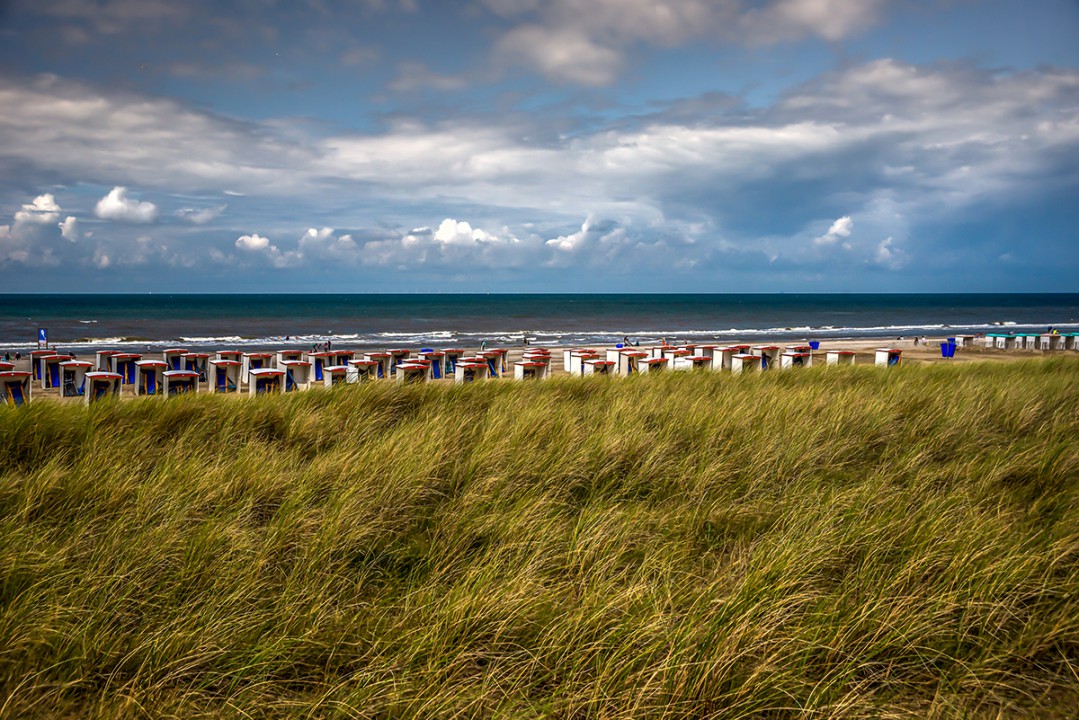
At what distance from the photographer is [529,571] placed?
2.90m

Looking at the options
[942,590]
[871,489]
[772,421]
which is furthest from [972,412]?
[942,590]

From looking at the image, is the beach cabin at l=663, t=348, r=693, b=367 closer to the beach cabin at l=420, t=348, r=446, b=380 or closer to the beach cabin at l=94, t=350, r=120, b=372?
the beach cabin at l=420, t=348, r=446, b=380

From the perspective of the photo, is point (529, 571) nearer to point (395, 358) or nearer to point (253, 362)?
point (253, 362)

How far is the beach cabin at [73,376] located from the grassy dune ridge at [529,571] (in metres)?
8.12

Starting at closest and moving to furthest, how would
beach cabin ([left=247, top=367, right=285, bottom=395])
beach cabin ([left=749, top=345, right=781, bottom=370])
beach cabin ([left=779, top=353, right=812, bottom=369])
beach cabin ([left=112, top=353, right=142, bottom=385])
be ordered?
beach cabin ([left=247, top=367, right=285, bottom=395]) < beach cabin ([left=112, top=353, right=142, bottom=385]) < beach cabin ([left=779, top=353, right=812, bottom=369]) < beach cabin ([left=749, top=345, right=781, bottom=370])

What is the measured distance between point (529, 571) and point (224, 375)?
11.9 m

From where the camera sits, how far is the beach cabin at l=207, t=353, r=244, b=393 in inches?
487

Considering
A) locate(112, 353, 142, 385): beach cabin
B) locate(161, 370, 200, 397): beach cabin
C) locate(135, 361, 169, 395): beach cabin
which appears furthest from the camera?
locate(112, 353, 142, 385): beach cabin

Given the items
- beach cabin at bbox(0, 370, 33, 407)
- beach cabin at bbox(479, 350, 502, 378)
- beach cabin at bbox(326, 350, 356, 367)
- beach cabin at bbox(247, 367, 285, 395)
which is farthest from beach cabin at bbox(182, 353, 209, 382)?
beach cabin at bbox(479, 350, 502, 378)

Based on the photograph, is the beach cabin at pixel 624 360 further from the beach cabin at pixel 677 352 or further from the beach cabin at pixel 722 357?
the beach cabin at pixel 722 357

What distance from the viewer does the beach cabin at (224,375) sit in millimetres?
12375

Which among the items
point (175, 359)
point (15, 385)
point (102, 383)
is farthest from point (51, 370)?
point (102, 383)

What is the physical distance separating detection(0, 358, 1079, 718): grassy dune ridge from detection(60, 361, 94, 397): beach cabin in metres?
8.12

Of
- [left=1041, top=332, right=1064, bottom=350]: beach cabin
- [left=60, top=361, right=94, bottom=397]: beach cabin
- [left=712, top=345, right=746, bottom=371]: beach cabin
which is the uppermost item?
[left=1041, top=332, right=1064, bottom=350]: beach cabin
